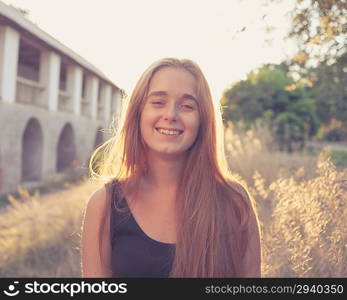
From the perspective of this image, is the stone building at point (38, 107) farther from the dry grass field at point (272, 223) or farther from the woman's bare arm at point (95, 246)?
the woman's bare arm at point (95, 246)

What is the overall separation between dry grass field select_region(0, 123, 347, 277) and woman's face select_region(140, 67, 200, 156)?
653 millimetres

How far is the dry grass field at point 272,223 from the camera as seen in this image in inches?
68.9

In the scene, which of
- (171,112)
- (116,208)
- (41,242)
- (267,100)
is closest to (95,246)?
(116,208)

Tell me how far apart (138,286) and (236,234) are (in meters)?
0.42

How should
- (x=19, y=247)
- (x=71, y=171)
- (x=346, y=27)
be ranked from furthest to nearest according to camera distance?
(x=71, y=171), (x=19, y=247), (x=346, y=27)

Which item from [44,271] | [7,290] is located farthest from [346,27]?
[44,271]

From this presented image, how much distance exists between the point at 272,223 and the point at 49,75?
1094cm

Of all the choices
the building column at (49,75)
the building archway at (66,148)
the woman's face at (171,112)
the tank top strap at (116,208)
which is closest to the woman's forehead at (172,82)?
the woman's face at (171,112)

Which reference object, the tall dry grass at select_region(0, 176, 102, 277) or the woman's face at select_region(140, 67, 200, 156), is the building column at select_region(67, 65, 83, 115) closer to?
the tall dry grass at select_region(0, 176, 102, 277)

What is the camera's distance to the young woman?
4.99ft

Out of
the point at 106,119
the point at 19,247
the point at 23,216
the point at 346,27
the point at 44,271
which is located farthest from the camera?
the point at 106,119

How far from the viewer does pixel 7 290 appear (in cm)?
154

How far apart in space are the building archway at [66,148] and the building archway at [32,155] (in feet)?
9.32

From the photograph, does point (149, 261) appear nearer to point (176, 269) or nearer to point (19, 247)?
point (176, 269)
